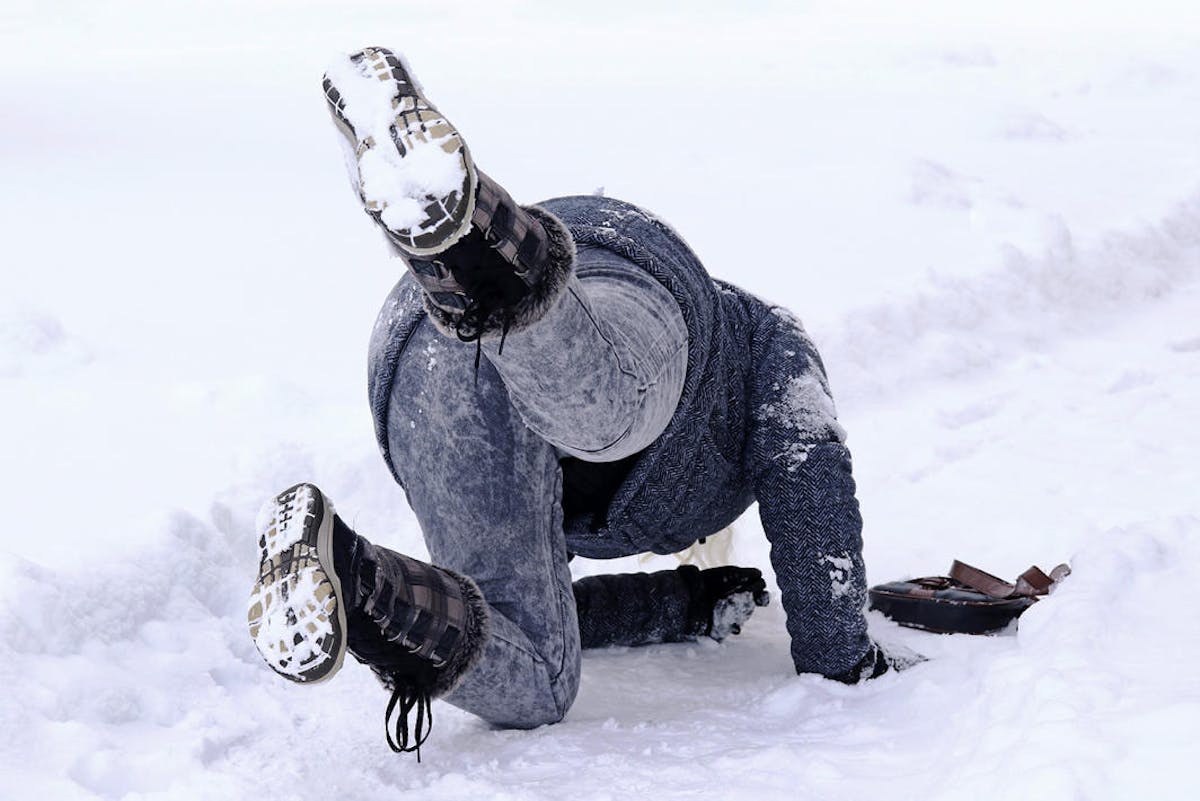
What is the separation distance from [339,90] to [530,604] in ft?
2.88

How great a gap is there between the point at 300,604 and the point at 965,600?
1466mm

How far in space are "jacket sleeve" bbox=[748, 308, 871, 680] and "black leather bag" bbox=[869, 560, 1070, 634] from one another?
35 cm

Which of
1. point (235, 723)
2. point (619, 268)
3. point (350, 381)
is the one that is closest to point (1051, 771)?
point (619, 268)

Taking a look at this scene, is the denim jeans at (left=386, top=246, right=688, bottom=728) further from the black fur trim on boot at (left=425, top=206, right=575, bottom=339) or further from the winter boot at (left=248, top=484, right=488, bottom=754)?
the black fur trim on boot at (left=425, top=206, right=575, bottom=339)

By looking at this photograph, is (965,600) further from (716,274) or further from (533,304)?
(716,274)

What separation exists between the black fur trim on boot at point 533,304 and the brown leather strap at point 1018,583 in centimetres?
144

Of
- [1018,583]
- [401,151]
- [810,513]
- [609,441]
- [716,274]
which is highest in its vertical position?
[716,274]

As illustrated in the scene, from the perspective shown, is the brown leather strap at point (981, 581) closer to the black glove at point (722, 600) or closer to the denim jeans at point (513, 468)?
the black glove at point (722, 600)

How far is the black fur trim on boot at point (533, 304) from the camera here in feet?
5.13

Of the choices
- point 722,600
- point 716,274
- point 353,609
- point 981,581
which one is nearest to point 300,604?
point 353,609

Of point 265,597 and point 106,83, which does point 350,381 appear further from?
point 106,83

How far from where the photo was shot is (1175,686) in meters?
1.67

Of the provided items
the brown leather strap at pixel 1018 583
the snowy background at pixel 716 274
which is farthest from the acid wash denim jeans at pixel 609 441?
the brown leather strap at pixel 1018 583

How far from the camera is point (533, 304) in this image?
5.15 ft
